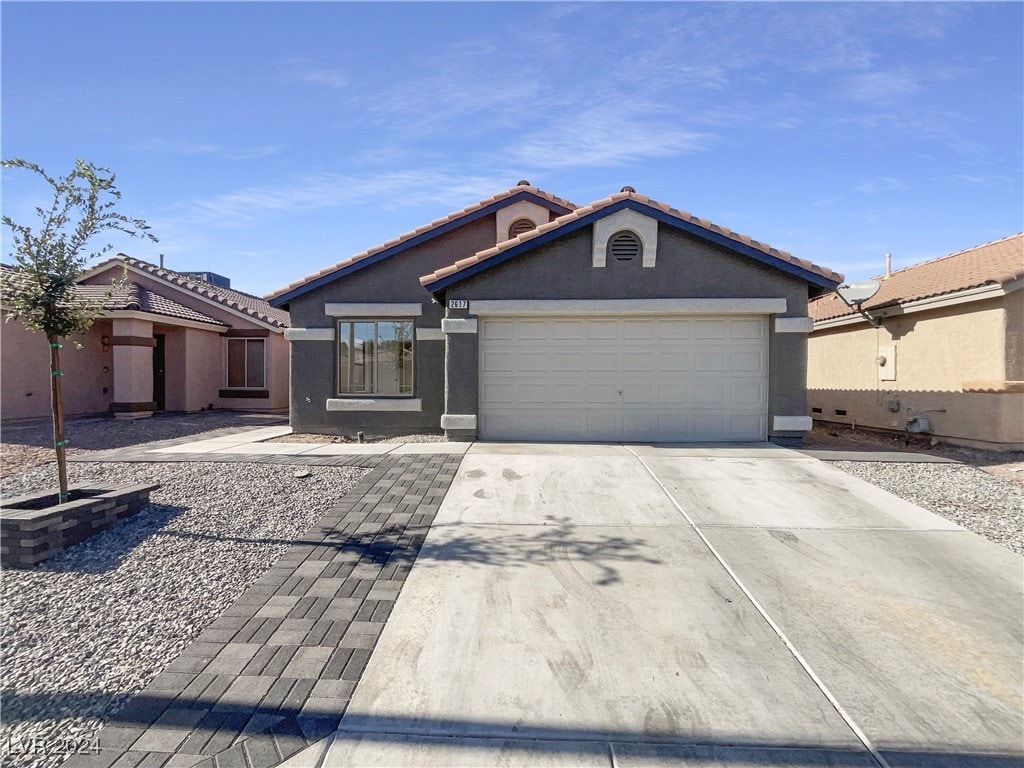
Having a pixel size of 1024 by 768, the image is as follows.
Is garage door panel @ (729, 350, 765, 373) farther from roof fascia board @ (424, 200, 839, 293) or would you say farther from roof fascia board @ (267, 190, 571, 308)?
roof fascia board @ (267, 190, 571, 308)

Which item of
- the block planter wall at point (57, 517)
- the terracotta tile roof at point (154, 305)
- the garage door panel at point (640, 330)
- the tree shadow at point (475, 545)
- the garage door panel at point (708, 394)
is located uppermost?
the terracotta tile roof at point (154, 305)

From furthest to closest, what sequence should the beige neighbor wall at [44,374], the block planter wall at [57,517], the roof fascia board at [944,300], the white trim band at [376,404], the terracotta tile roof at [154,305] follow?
the terracotta tile roof at [154,305] → the beige neighbor wall at [44,374] → the white trim band at [376,404] → the roof fascia board at [944,300] → the block planter wall at [57,517]

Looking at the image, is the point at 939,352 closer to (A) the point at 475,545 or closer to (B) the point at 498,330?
(B) the point at 498,330

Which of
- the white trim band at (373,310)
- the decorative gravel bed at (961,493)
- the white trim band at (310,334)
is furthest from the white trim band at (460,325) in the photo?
the decorative gravel bed at (961,493)

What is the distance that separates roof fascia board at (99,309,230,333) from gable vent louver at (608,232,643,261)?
12.7 metres

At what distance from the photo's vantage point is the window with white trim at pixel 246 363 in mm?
17188

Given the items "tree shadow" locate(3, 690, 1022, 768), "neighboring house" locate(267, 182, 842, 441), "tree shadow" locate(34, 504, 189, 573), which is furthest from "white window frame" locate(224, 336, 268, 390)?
"tree shadow" locate(3, 690, 1022, 768)

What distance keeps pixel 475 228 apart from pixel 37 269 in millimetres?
8258

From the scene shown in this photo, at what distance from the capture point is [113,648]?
3232 millimetres

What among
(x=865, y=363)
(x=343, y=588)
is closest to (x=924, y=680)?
(x=343, y=588)

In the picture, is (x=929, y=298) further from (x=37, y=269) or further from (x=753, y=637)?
(x=37, y=269)

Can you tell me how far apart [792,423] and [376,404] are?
27.6 feet

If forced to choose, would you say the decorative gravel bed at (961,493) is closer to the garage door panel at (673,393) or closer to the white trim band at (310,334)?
the garage door panel at (673,393)

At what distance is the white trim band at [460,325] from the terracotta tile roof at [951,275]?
9.52 m
